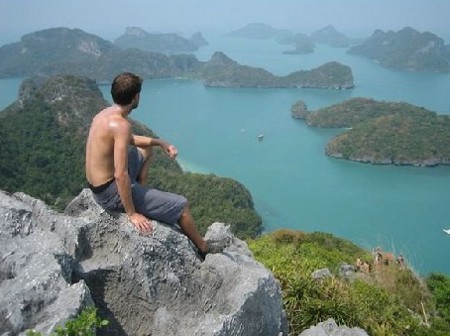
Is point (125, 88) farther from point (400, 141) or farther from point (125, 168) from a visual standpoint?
point (400, 141)

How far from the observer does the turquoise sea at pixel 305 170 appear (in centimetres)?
3869

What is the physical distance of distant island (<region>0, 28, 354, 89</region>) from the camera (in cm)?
10431

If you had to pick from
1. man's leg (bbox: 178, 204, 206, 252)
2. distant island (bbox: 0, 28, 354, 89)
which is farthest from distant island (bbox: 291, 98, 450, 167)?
A: man's leg (bbox: 178, 204, 206, 252)

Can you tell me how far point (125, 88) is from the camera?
346cm

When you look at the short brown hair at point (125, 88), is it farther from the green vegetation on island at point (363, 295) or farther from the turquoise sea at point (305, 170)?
the turquoise sea at point (305, 170)

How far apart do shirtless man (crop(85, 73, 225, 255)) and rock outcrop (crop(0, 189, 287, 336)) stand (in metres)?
0.10

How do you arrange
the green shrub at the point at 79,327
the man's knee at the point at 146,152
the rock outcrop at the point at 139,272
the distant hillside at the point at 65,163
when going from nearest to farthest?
the green shrub at the point at 79,327 → the rock outcrop at the point at 139,272 → the man's knee at the point at 146,152 → the distant hillside at the point at 65,163

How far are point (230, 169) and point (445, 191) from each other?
20.4 meters

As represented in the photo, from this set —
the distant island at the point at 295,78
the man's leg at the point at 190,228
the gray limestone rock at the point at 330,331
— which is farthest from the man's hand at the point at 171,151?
the distant island at the point at 295,78

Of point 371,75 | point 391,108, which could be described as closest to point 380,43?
point 371,75

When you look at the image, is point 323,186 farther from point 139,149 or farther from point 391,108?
point 139,149

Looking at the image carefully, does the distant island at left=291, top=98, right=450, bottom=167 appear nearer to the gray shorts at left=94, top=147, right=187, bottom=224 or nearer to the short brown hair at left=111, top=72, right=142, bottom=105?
the gray shorts at left=94, top=147, right=187, bottom=224

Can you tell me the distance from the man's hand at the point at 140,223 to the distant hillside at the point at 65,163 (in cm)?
2808

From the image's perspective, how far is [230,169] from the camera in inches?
2061
